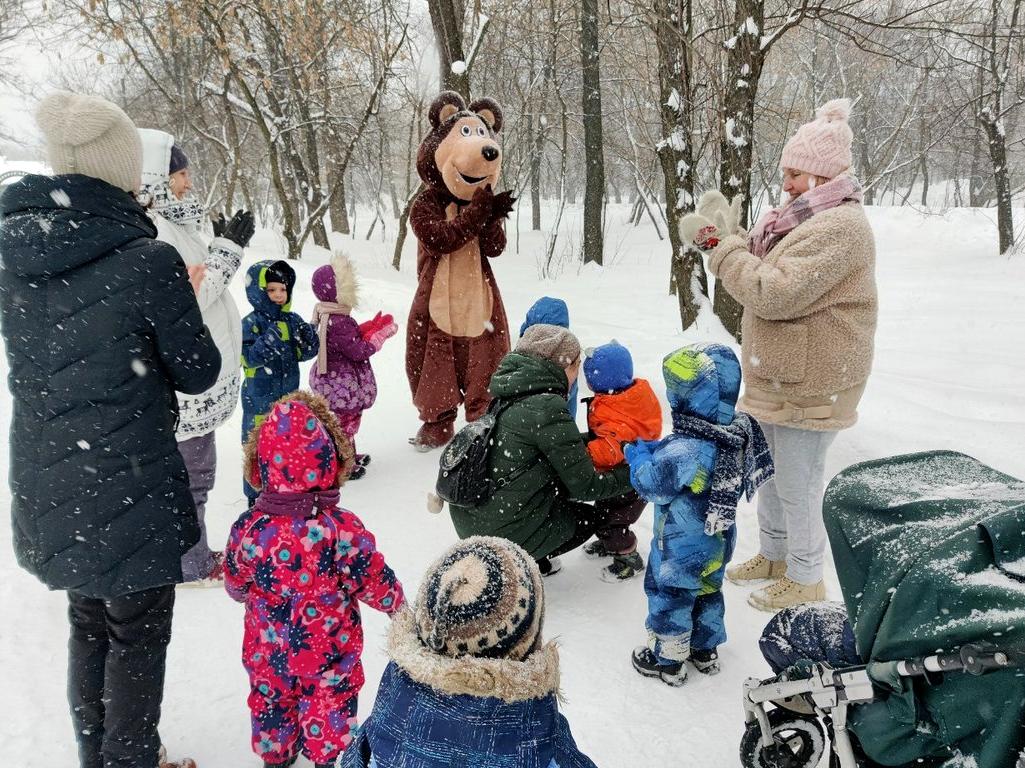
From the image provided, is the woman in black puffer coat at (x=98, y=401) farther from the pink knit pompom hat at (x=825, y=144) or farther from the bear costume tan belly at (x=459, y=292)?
the bear costume tan belly at (x=459, y=292)

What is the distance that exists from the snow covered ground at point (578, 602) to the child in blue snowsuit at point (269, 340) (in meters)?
0.88

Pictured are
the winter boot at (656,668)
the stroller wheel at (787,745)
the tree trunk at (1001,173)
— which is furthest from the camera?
the tree trunk at (1001,173)

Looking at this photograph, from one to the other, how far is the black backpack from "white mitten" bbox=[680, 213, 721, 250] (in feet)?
3.93

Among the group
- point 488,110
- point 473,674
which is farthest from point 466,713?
point 488,110

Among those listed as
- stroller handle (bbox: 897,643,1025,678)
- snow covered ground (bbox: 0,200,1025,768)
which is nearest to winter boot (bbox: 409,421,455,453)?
snow covered ground (bbox: 0,200,1025,768)

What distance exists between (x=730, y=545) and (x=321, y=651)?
169 cm

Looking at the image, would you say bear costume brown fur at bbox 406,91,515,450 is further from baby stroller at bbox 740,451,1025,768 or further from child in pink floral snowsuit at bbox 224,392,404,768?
baby stroller at bbox 740,451,1025,768

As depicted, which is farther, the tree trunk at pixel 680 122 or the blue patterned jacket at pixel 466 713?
the tree trunk at pixel 680 122

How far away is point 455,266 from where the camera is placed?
5.10 metres

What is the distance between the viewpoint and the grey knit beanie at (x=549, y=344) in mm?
3434

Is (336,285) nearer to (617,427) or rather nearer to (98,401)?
(617,427)

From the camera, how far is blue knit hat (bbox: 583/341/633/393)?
11.2ft

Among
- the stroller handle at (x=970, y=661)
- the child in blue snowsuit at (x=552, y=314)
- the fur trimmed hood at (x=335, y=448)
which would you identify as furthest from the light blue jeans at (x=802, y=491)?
the fur trimmed hood at (x=335, y=448)

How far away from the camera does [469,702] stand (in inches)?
57.2
